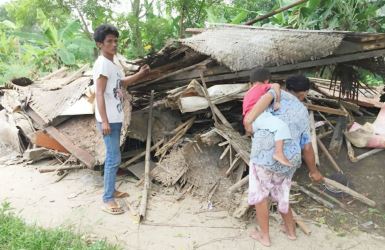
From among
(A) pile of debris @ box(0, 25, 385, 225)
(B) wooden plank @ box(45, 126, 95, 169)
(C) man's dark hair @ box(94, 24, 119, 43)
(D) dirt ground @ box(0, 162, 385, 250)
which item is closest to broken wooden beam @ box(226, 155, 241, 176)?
(A) pile of debris @ box(0, 25, 385, 225)

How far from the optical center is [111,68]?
4.12 meters

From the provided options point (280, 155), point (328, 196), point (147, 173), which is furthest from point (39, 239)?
point (328, 196)

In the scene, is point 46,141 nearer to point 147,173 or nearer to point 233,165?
point 147,173

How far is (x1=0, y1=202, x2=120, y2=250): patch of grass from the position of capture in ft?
11.7

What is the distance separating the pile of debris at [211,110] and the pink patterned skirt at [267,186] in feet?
2.01

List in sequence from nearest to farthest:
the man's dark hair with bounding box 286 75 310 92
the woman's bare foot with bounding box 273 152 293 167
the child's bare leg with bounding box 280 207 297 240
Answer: the woman's bare foot with bounding box 273 152 293 167
the man's dark hair with bounding box 286 75 310 92
the child's bare leg with bounding box 280 207 297 240

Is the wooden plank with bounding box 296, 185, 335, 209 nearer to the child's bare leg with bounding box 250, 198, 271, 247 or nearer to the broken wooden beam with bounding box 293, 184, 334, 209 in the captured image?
the broken wooden beam with bounding box 293, 184, 334, 209

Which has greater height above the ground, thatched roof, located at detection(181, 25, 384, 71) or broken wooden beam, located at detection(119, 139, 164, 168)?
thatched roof, located at detection(181, 25, 384, 71)

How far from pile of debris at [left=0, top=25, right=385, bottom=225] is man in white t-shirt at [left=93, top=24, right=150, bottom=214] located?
701 mm

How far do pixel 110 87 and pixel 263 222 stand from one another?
7.00ft

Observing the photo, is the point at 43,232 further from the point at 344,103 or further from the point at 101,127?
the point at 344,103

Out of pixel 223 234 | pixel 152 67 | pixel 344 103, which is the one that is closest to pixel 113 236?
pixel 223 234

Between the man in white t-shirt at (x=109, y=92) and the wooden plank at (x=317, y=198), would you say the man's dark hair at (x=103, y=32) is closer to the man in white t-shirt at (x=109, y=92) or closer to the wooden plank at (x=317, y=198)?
the man in white t-shirt at (x=109, y=92)

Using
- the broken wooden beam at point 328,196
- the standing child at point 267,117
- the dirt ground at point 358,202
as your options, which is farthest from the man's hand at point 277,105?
the broken wooden beam at point 328,196
